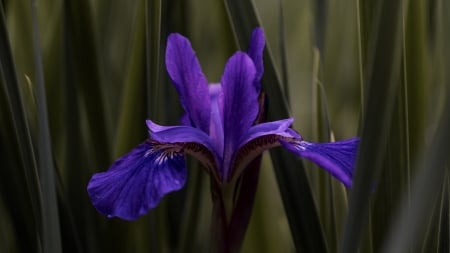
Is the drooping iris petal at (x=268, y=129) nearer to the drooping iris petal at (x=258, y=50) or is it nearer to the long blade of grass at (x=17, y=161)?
the drooping iris petal at (x=258, y=50)

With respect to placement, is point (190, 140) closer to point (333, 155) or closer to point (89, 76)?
point (333, 155)

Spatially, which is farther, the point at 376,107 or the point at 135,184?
the point at 135,184

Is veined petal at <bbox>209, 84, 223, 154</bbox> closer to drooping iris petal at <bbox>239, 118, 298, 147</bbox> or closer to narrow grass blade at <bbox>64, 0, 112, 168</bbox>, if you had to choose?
drooping iris petal at <bbox>239, 118, 298, 147</bbox>

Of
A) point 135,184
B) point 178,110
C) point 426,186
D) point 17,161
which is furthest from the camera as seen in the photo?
point 178,110

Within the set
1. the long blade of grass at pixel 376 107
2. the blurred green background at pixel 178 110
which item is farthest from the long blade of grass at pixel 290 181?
the long blade of grass at pixel 376 107

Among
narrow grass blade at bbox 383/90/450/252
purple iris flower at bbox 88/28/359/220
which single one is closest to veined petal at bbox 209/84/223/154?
purple iris flower at bbox 88/28/359/220

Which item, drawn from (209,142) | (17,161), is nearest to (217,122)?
(209,142)

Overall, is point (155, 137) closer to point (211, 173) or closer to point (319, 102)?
point (211, 173)

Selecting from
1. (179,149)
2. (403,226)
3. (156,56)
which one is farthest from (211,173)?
(403,226)

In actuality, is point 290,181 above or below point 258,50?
below
